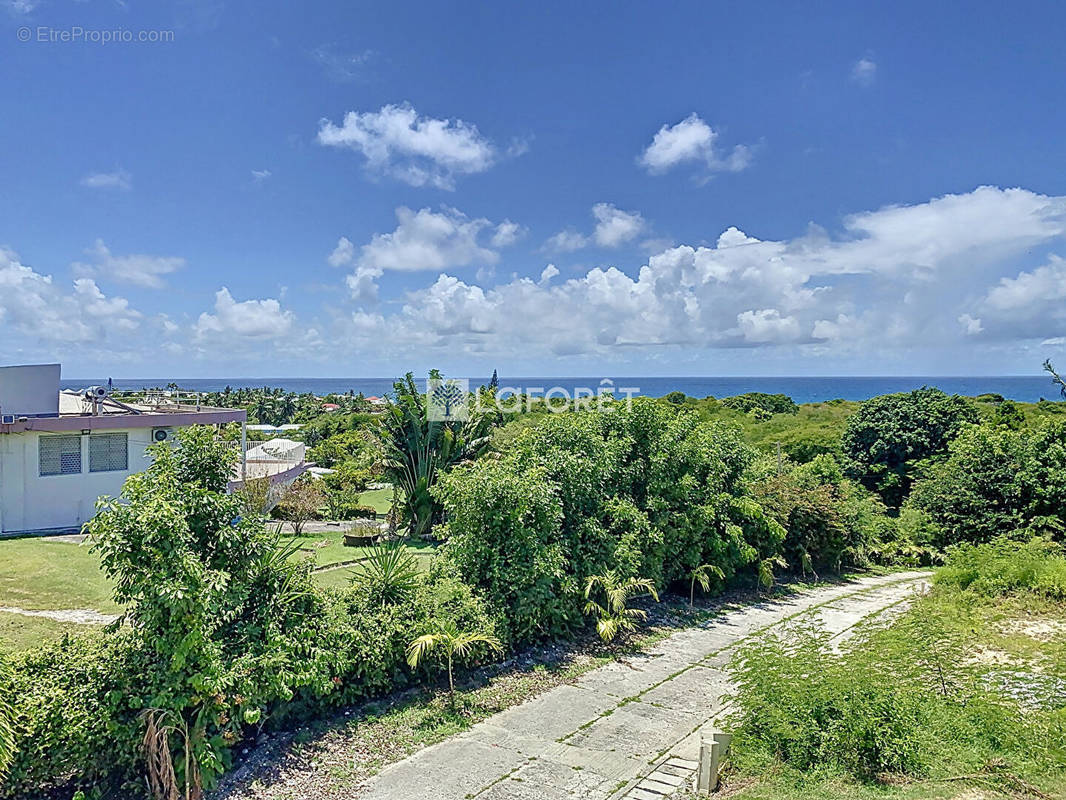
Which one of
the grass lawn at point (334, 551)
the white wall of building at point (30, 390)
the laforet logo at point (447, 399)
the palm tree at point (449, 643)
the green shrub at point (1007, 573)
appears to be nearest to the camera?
the palm tree at point (449, 643)

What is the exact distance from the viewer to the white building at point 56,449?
1705 cm

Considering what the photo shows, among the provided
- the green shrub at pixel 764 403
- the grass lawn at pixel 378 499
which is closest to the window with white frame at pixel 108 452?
the grass lawn at pixel 378 499

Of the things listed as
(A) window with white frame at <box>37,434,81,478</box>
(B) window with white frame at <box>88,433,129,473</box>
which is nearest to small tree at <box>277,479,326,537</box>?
(B) window with white frame at <box>88,433,129,473</box>

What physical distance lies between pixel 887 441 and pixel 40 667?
2993cm

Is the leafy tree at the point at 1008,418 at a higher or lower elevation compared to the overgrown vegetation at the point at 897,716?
higher

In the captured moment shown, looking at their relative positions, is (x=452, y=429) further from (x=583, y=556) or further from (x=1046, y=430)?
(x=1046, y=430)

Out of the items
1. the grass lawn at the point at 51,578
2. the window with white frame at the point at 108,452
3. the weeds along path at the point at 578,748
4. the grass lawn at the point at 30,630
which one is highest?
the window with white frame at the point at 108,452

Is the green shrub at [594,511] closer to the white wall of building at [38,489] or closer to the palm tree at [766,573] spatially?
the palm tree at [766,573]

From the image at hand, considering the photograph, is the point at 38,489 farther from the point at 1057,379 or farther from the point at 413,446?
the point at 1057,379

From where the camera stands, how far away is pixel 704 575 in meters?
12.7

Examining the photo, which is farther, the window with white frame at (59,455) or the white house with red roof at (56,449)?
the window with white frame at (59,455)

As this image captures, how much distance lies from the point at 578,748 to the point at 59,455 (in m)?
17.0

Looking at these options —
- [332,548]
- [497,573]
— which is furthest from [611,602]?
[332,548]

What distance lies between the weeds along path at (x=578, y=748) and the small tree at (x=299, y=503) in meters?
12.1
